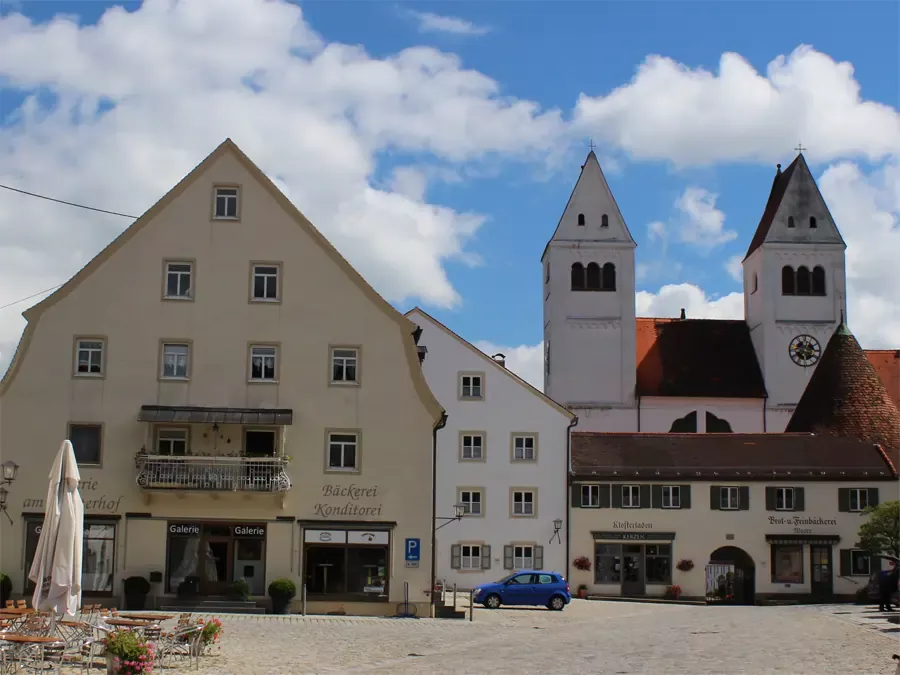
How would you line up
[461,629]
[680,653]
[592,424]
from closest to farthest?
[680,653]
[461,629]
[592,424]

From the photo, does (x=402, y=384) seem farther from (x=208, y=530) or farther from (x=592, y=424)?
(x=592, y=424)

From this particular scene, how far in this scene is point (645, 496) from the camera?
179 ft

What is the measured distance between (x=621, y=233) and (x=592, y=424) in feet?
41.6

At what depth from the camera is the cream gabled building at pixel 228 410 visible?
35.2 metres

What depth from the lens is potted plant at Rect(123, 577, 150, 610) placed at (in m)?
34.3

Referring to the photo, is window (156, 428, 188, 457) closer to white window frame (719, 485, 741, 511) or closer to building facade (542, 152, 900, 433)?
white window frame (719, 485, 741, 511)

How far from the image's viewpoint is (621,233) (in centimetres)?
8125

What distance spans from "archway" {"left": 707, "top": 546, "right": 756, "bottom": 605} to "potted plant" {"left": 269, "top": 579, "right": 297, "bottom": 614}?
82.7ft

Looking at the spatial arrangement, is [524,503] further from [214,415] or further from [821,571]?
[214,415]

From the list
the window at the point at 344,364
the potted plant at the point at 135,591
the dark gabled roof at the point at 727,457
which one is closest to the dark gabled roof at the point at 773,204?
the dark gabled roof at the point at 727,457

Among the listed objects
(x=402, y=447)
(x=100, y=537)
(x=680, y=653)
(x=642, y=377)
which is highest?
(x=642, y=377)

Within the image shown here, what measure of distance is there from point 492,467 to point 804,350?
34.6 meters

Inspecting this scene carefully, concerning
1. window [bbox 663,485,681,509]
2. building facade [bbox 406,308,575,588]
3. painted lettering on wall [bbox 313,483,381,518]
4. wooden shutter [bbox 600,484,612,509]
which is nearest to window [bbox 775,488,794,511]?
window [bbox 663,485,681,509]

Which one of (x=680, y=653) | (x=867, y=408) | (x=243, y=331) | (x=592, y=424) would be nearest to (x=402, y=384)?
(x=243, y=331)
